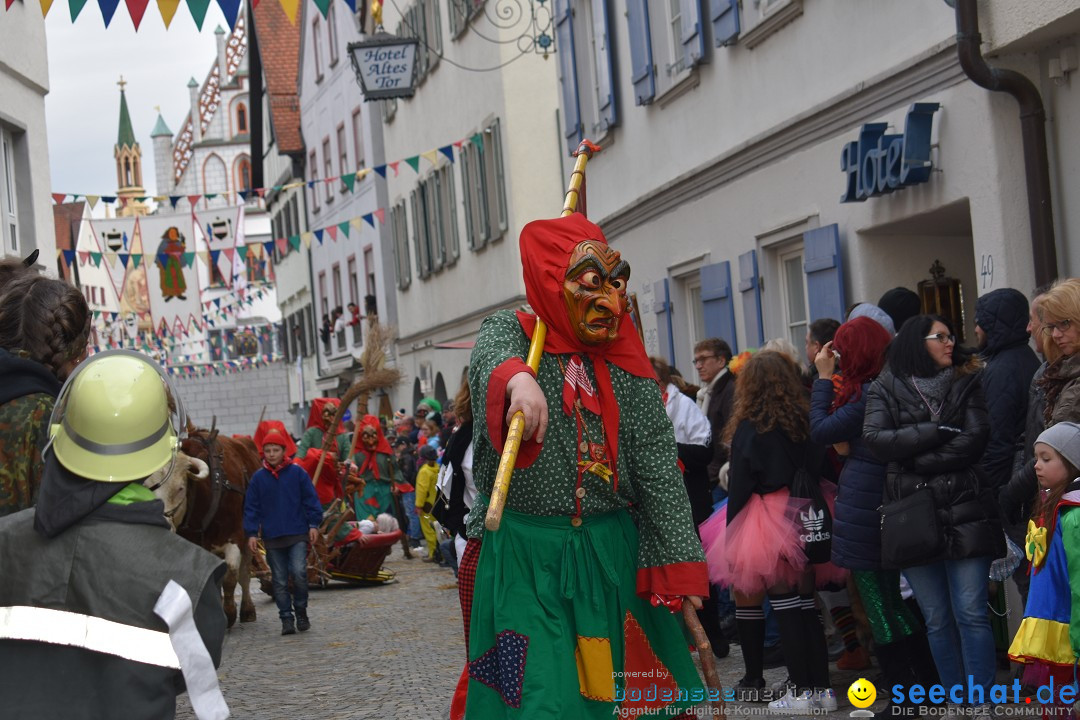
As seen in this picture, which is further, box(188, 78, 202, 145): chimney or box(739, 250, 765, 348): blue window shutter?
box(188, 78, 202, 145): chimney

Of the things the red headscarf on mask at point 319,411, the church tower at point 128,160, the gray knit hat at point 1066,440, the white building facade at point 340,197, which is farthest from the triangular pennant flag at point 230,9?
the church tower at point 128,160

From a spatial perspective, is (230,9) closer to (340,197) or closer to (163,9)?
(163,9)

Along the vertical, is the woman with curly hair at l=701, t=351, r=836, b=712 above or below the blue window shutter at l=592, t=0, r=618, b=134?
below

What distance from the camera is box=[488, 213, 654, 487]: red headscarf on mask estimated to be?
16.7 ft

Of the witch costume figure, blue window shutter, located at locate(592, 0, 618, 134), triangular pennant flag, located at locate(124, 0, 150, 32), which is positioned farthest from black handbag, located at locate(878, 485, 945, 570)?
blue window shutter, located at locate(592, 0, 618, 134)

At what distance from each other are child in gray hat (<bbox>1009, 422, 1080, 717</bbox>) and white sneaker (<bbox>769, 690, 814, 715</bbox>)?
6.70 feet

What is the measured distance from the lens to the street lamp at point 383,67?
68.9 ft

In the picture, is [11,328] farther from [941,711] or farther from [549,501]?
[941,711]

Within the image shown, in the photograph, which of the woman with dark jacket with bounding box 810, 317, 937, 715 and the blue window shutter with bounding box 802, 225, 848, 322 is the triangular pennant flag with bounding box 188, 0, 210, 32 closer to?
the blue window shutter with bounding box 802, 225, 848, 322

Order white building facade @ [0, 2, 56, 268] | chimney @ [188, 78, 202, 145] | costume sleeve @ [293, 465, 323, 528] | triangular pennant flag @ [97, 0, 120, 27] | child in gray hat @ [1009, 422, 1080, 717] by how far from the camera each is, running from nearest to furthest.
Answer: child in gray hat @ [1009, 422, 1080, 717]
triangular pennant flag @ [97, 0, 120, 27]
costume sleeve @ [293, 465, 323, 528]
white building facade @ [0, 2, 56, 268]
chimney @ [188, 78, 202, 145]

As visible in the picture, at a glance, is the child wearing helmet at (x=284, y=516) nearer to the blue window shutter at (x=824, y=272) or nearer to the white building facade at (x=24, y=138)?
the blue window shutter at (x=824, y=272)

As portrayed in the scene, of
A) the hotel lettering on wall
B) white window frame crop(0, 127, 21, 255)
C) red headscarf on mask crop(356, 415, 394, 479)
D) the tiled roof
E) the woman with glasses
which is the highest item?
the tiled roof

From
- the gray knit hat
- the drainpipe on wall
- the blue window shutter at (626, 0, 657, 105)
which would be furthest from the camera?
the blue window shutter at (626, 0, 657, 105)

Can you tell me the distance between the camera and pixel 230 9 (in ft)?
34.8
